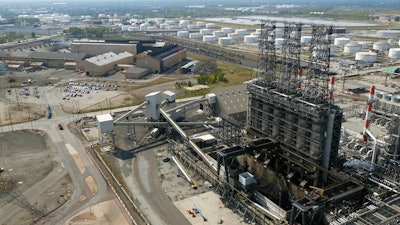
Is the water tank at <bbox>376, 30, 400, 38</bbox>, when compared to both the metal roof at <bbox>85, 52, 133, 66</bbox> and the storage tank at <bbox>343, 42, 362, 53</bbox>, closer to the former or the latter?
the storage tank at <bbox>343, 42, 362, 53</bbox>

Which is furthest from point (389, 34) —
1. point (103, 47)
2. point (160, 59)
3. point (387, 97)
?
→ point (103, 47)

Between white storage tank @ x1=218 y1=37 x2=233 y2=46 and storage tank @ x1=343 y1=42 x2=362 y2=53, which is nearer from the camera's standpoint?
storage tank @ x1=343 y1=42 x2=362 y2=53

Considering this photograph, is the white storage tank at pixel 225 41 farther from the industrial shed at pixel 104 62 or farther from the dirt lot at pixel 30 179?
the dirt lot at pixel 30 179

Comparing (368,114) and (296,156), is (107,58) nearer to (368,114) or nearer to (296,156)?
(368,114)

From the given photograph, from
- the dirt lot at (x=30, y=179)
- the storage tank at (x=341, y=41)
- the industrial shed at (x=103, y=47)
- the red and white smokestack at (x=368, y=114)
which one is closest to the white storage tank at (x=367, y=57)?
the storage tank at (x=341, y=41)

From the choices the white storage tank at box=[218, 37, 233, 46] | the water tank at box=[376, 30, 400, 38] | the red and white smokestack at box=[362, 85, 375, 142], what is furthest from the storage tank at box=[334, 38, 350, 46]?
the red and white smokestack at box=[362, 85, 375, 142]

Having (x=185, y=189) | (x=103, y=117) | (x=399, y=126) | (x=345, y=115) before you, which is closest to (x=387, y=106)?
(x=345, y=115)
